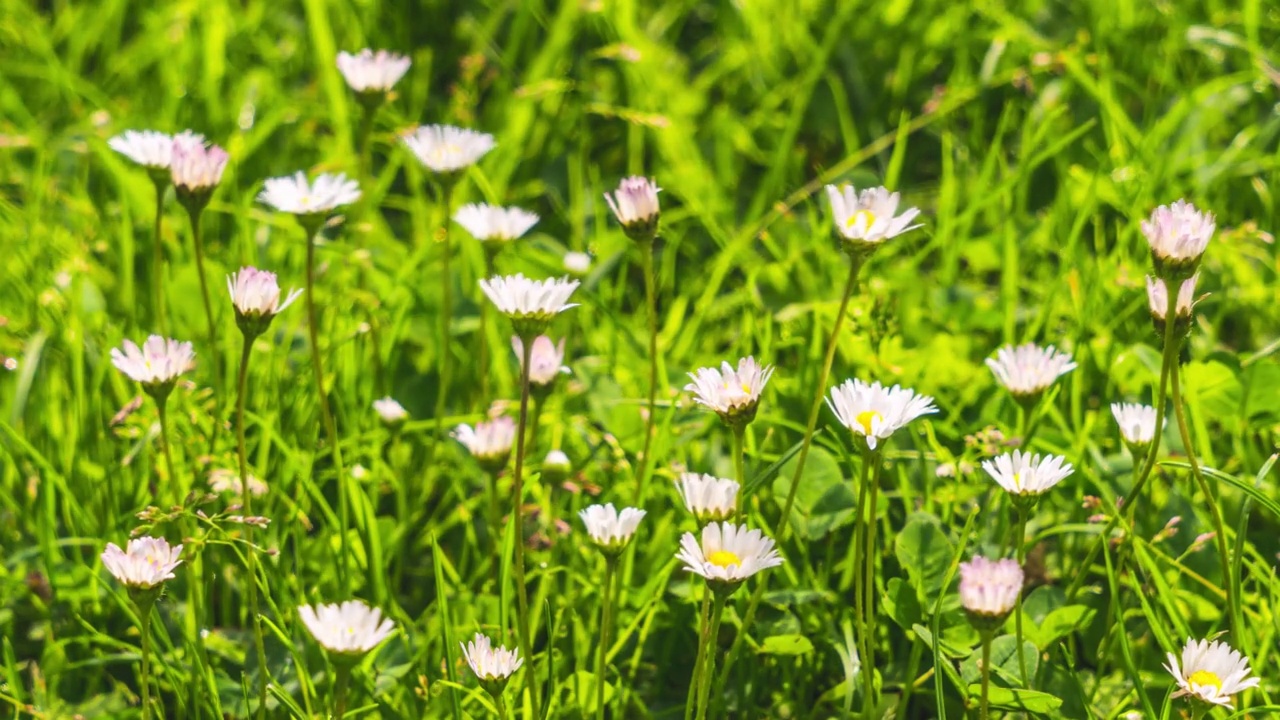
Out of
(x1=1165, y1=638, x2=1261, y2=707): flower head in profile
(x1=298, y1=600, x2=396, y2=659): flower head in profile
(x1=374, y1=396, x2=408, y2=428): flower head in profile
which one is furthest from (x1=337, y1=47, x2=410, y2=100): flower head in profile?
(x1=1165, y1=638, x2=1261, y2=707): flower head in profile

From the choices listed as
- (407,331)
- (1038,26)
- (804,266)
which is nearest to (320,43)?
(407,331)

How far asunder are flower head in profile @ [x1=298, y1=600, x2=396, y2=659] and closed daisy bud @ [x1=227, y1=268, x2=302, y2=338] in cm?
30

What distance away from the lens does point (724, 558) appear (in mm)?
1119

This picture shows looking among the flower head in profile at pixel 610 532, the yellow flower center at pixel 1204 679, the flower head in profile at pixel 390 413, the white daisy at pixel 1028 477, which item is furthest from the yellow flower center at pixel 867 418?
the flower head in profile at pixel 390 413

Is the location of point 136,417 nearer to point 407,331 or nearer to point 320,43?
point 407,331

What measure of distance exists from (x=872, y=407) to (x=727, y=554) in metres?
0.18

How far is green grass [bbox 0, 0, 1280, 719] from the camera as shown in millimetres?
1382

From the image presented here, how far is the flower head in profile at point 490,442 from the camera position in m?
1.40

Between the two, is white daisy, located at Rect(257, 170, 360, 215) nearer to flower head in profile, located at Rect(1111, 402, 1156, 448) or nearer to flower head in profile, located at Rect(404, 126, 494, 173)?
flower head in profile, located at Rect(404, 126, 494, 173)

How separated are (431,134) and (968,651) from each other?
2.86ft

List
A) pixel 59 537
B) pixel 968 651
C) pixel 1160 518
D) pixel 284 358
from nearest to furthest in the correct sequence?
1. pixel 968 651
2. pixel 1160 518
3. pixel 59 537
4. pixel 284 358

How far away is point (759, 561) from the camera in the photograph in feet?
3.53

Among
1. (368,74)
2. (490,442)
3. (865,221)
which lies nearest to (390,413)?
(490,442)

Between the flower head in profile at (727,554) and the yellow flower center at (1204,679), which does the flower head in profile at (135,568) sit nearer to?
the flower head in profile at (727,554)
